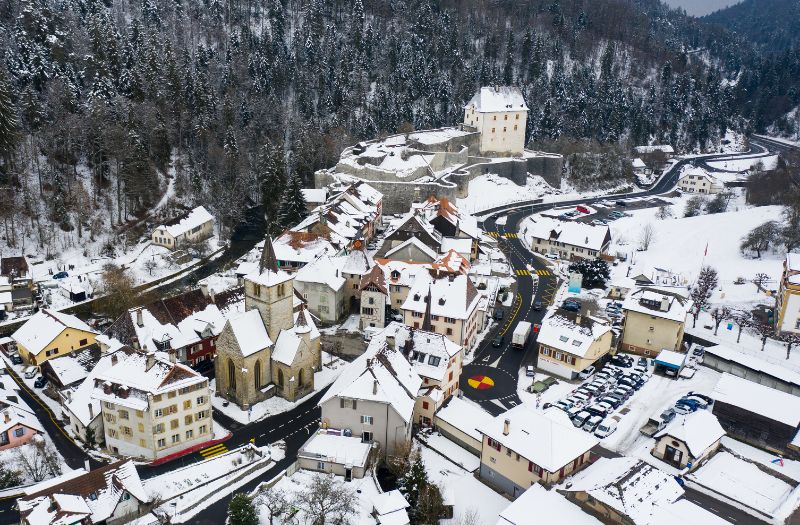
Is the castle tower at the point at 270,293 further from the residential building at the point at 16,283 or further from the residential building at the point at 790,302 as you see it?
the residential building at the point at 790,302

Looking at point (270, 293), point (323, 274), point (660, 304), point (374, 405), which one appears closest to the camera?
point (374, 405)

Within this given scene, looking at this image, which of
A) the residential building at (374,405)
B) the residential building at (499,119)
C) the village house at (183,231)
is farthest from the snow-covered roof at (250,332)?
the residential building at (499,119)

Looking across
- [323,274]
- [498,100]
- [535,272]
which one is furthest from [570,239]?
[498,100]

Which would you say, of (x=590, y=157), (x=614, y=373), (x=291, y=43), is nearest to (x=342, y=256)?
(x=614, y=373)

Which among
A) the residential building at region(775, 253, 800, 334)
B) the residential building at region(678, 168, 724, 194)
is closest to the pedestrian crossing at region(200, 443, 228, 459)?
the residential building at region(775, 253, 800, 334)

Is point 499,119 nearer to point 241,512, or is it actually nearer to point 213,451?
point 213,451
